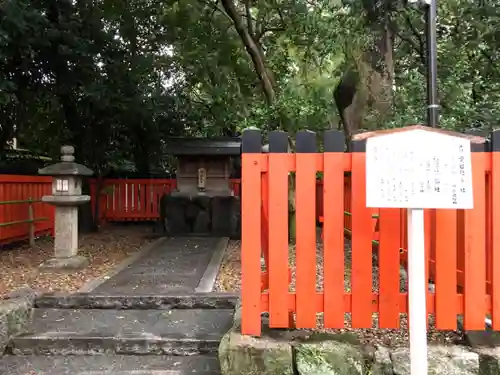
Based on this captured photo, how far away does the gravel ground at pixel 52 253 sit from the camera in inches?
227

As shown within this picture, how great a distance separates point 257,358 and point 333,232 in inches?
41.0

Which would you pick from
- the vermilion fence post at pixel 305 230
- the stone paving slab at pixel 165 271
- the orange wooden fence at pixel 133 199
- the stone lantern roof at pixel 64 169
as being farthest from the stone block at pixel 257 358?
the orange wooden fence at pixel 133 199

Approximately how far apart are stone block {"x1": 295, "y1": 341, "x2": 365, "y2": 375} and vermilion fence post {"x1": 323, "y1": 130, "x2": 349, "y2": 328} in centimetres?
18

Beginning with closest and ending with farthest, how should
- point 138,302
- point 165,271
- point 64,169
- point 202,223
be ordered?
point 138,302 < point 165,271 < point 64,169 < point 202,223

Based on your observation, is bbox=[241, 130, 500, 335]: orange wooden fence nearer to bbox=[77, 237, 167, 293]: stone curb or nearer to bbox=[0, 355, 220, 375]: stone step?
bbox=[0, 355, 220, 375]: stone step

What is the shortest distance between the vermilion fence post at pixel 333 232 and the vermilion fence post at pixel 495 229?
1050 millimetres

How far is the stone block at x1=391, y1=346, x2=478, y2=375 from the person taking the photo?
2893mm

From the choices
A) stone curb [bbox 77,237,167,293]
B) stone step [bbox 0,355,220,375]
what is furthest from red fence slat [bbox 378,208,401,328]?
stone curb [bbox 77,237,167,293]

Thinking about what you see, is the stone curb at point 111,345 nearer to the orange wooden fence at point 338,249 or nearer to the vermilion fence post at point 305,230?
the orange wooden fence at point 338,249

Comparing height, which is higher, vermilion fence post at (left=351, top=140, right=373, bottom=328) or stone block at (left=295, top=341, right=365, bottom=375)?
vermilion fence post at (left=351, top=140, right=373, bottom=328)

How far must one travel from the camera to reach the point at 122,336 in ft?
13.4

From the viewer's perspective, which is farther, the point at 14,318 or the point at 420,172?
the point at 14,318

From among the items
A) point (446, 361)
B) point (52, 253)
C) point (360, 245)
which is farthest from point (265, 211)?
point (52, 253)

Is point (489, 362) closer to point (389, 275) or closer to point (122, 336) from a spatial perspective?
point (389, 275)
